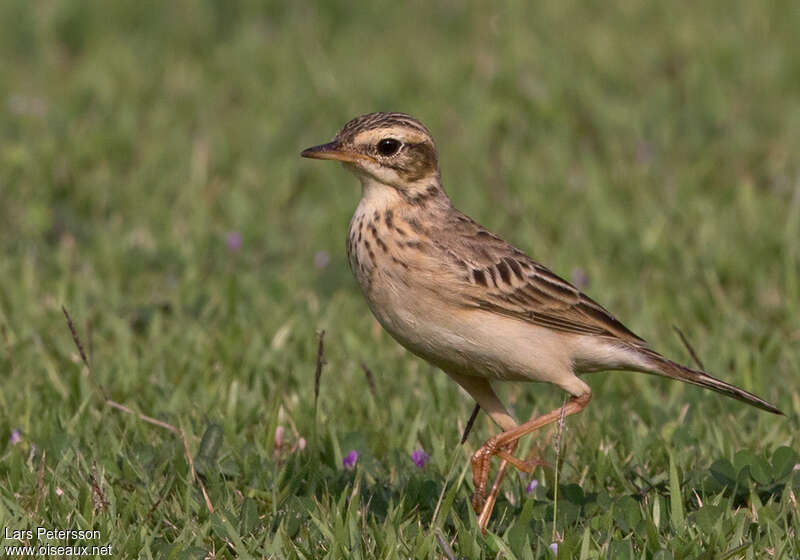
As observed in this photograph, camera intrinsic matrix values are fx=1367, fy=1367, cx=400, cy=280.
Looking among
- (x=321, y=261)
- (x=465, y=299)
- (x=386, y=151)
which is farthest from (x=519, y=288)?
(x=321, y=261)

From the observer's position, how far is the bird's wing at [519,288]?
5.84m

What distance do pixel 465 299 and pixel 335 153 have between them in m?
0.89

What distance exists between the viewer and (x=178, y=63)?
41.3ft

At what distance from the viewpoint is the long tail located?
227 inches

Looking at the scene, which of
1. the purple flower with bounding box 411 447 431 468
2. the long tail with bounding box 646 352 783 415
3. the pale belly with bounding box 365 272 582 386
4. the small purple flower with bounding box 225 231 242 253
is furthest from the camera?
the small purple flower with bounding box 225 231 242 253

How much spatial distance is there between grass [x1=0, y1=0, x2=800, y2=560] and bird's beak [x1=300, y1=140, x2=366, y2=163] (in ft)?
4.33

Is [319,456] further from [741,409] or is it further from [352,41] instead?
[352,41]

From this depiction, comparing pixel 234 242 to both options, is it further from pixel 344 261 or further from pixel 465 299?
pixel 465 299

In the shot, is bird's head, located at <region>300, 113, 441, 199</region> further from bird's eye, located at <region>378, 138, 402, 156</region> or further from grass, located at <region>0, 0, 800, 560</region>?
grass, located at <region>0, 0, 800, 560</region>

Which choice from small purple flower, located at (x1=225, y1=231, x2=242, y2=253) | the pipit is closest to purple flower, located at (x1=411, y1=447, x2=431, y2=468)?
the pipit

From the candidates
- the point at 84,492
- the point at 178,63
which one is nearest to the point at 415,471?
the point at 84,492

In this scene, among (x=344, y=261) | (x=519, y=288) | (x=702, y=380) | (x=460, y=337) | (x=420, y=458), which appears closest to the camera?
(x=460, y=337)

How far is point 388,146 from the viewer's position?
19.9ft

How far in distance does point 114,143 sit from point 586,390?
230 inches
